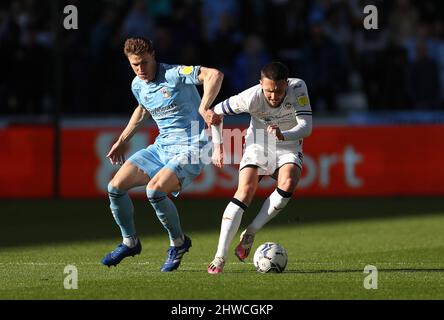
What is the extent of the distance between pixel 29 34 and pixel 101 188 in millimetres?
3095

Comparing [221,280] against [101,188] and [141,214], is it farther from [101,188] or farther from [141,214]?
[101,188]

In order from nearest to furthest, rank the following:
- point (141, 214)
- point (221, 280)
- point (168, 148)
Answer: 1. point (221, 280)
2. point (168, 148)
3. point (141, 214)

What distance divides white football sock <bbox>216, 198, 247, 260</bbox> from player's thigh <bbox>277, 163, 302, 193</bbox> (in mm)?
489

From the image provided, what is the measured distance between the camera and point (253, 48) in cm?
2020

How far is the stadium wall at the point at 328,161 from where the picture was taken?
19.4m

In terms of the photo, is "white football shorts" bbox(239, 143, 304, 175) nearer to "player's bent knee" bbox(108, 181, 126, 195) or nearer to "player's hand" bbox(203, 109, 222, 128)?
"player's hand" bbox(203, 109, 222, 128)

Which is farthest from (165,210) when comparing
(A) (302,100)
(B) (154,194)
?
(A) (302,100)

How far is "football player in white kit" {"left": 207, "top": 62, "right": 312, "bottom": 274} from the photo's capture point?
1037 cm

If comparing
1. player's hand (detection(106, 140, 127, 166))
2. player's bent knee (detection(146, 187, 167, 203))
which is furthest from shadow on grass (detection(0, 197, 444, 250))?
player's bent knee (detection(146, 187, 167, 203))

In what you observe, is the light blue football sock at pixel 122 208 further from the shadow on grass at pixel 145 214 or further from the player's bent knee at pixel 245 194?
the shadow on grass at pixel 145 214

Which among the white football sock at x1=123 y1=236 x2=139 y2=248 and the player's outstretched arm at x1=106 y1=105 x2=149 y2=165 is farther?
the player's outstretched arm at x1=106 y1=105 x2=149 y2=165

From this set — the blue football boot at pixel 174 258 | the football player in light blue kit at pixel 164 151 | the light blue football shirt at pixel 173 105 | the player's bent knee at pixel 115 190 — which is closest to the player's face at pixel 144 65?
the football player in light blue kit at pixel 164 151

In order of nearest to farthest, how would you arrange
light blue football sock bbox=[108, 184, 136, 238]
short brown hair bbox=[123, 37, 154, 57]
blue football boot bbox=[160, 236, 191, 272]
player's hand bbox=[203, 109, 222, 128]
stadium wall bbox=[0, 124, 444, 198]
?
player's hand bbox=[203, 109, 222, 128], short brown hair bbox=[123, 37, 154, 57], blue football boot bbox=[160, 236, 191, 272], light blue football sock bbox=[108, 184, 136, 238], stadium wall bbox=[0, 124, 444, 198]

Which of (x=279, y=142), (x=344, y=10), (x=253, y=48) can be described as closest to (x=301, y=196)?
(x=253, y=48)
